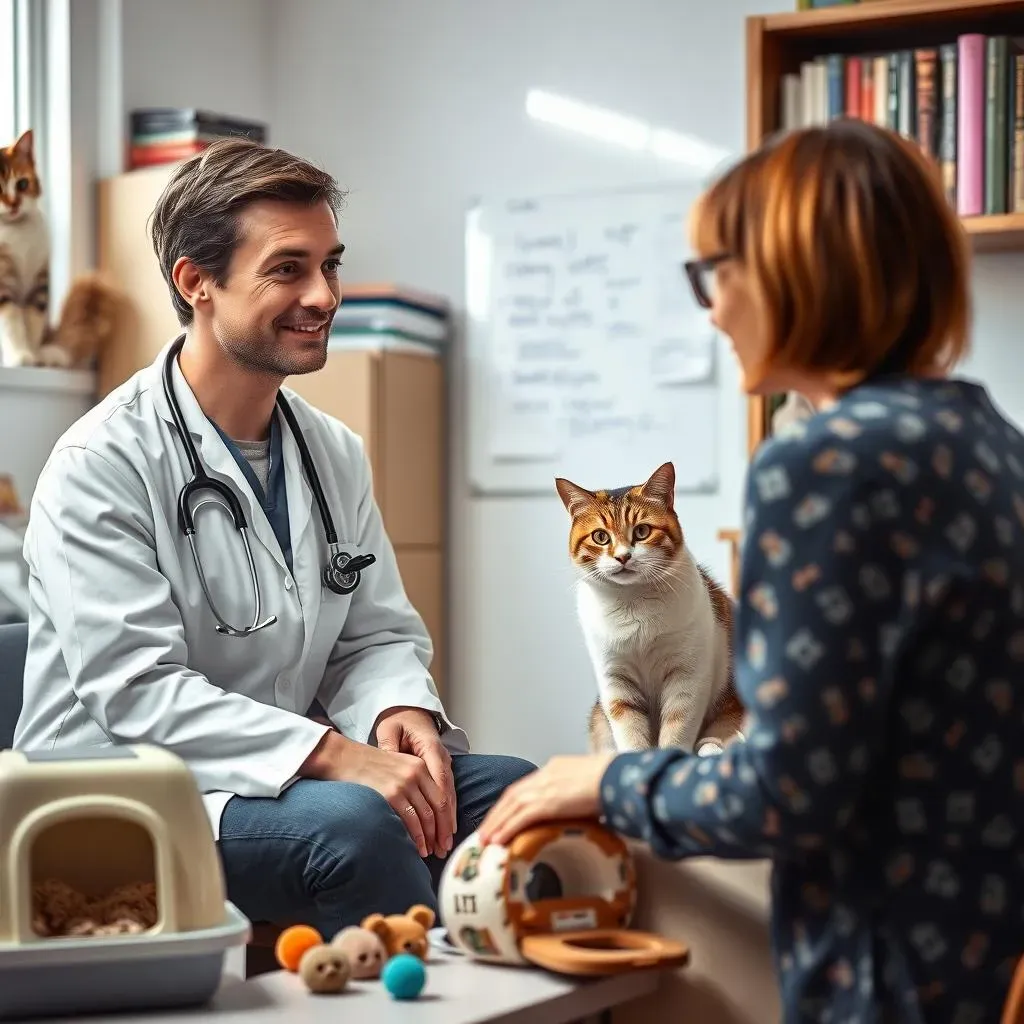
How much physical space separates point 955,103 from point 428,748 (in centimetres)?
154

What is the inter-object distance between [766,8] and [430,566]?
4.62ft

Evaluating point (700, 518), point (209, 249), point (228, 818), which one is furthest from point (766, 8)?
point (228, 818)

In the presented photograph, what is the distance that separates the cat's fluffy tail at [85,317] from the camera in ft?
9.89

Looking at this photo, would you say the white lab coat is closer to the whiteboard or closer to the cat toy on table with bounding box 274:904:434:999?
the cat toy on table with bounding box 274:904:434:999

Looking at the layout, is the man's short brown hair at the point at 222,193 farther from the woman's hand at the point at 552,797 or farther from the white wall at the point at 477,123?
the white wall at the point at 477,123

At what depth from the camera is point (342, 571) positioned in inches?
72.7

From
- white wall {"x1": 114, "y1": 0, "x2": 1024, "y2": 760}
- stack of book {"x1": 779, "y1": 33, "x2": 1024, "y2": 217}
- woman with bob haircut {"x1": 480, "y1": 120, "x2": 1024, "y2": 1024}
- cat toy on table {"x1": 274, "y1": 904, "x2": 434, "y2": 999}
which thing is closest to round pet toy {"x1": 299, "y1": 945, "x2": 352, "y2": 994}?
cat toy on table {"x1": 274, "y1": 904, "x2": 434, "y2": 999}

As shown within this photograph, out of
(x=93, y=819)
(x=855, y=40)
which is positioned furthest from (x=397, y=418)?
(x=93, y=819)

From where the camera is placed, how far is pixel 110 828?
3.74 feet

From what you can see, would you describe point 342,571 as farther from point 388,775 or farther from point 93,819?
point 93,819

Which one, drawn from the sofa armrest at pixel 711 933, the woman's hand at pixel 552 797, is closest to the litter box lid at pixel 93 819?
the woman's hand at pixel 552 797

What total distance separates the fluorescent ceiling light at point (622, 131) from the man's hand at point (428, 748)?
169cm

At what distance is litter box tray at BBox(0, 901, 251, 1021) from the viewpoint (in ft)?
3.28

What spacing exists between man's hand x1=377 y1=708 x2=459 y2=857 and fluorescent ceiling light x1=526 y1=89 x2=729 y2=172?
1.69 meters
